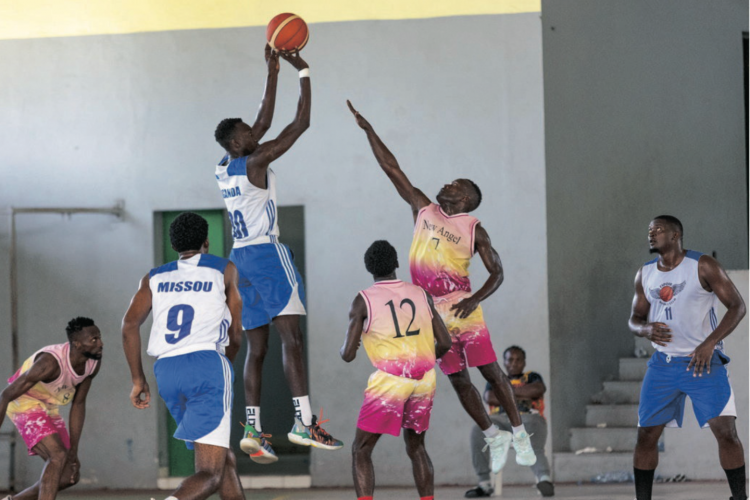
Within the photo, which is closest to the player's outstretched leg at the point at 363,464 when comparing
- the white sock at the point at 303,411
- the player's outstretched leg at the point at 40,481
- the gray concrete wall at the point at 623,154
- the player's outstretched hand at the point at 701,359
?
the white sock at the point at 303,411

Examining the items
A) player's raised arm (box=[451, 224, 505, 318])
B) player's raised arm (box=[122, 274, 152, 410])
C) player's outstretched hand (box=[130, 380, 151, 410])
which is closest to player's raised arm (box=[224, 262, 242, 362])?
player's raised arm (box=[122, 274, 152, 410])

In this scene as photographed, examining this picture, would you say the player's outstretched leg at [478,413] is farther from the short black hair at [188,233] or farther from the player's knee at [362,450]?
the short black hair at [188,233]

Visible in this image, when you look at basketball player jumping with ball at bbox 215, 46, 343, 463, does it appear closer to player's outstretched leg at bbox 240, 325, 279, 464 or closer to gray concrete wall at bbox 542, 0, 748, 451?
player's outstretched leg at bbox 240, 325, 279, 464

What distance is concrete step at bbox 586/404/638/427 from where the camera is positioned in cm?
1059

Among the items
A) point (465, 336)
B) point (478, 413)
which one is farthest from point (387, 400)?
point (478, 413)

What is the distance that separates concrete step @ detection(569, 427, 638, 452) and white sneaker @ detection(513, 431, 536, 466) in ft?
10.3

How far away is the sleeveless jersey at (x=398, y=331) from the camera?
21.6ft

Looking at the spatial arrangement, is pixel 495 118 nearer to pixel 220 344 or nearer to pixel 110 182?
pixel 110 182

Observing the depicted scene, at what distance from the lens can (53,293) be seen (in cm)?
1073

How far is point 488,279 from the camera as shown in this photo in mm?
7117

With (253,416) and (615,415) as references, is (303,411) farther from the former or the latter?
(615,415)

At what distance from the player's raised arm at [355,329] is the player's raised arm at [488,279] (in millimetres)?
876

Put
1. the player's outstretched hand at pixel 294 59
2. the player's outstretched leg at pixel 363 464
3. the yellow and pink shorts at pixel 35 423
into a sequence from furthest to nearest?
the yellow and pink shorts at pixel 35 423
the player's outstretched hand at pixel 294 59
the player's outstretched leg at pixel 363 464

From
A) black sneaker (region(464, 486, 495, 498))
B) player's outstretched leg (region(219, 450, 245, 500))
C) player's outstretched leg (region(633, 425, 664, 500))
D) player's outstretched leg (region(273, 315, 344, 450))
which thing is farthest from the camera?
black sneaker (region(464, 486, 495, 498))
